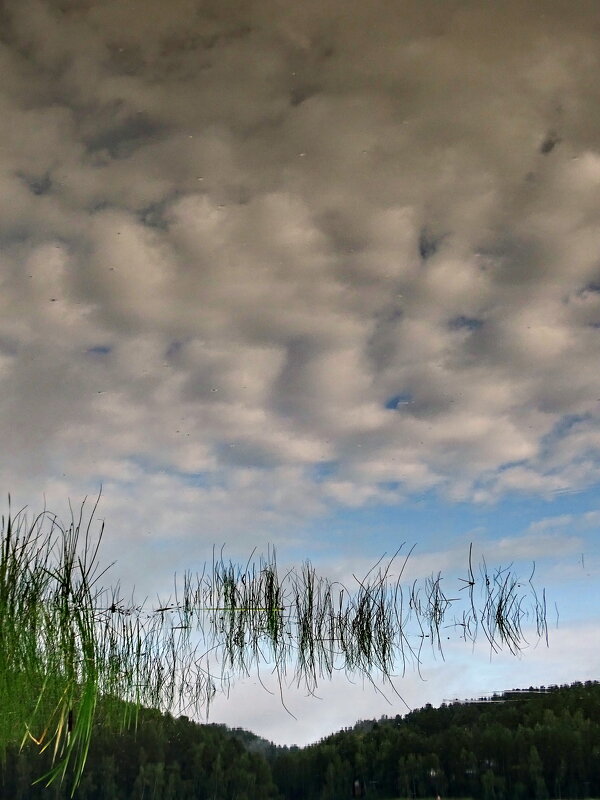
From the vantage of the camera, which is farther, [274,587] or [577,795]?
[274,587]

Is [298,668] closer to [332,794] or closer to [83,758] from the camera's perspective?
[332,794]

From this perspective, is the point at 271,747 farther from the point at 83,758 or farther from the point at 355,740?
the point at 83,758

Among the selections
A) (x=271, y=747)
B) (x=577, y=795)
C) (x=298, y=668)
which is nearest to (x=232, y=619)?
(x=298, y=668)

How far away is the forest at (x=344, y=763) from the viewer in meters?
3.88

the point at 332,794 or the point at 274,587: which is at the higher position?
the point at 274,587

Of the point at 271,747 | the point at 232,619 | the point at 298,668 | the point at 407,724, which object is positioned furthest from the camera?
the point at 232,619

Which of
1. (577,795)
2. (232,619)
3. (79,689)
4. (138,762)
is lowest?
(577,795)

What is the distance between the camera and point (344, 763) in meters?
4.15

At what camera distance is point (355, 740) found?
436 cm

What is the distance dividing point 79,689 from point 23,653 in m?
0.38

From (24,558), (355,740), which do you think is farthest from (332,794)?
(24,558)

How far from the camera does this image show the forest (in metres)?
3.88

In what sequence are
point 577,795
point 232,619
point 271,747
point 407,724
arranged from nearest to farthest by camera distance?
point 577,795 < point 271,747 < point 407,724 < point 232,619

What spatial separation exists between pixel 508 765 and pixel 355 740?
91 centimetres
